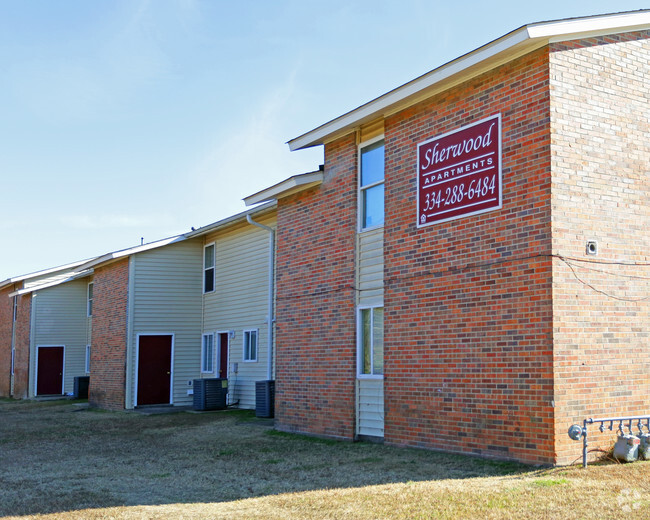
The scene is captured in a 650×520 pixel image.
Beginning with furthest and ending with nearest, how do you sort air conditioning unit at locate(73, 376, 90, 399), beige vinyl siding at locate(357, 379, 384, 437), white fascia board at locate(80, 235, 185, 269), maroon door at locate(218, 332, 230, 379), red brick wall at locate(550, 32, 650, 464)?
air conditioning unit at locate(73, 376, 90, 399)
white fascia board at locate(80, 235, 185, 269)
maroon door at locate(218, 332, 230, 379)
beige vinyl siding at locate(357, 379, 384, 437)
red brick wall at locate(550, 32, 650, 464)

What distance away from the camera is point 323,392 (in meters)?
13.4

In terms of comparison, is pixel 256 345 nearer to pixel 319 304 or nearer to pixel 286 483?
pixel 319 304

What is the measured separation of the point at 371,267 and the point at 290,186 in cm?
268

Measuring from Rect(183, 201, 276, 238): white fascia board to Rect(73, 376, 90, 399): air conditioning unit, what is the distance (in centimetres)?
935

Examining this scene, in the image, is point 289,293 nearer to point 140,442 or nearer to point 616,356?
point 140,442

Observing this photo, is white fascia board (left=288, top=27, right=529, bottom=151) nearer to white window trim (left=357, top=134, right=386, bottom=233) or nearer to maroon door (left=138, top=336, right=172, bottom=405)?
white window trim (left=357, top=134, right=386, bottom=233)

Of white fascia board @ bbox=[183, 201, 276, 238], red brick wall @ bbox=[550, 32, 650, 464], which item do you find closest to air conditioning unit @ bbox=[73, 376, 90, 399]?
white fascia board @ bbox=[183, 201, 276, 238]

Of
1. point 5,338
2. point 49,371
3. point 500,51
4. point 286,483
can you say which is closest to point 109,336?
point 49,371

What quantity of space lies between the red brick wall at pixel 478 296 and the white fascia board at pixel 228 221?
612cm

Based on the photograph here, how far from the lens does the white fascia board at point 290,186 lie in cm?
1402

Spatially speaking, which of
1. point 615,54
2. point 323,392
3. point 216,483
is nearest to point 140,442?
point 323,392

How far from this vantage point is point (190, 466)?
10.5 metres

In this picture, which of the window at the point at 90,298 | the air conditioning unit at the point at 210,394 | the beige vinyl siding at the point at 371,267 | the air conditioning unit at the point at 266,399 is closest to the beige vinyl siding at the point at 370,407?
the beige vinyl siding at the point at 371,267

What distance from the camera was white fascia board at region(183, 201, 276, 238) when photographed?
18.2m
